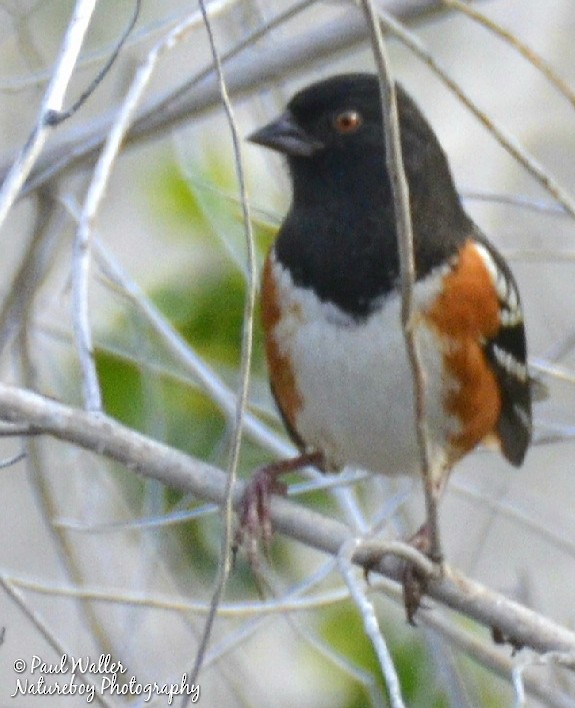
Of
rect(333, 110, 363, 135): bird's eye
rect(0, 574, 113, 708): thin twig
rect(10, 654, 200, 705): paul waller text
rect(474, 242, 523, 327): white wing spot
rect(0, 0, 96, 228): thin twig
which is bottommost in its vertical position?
rect(10, 654, 200, 705): paul waller text

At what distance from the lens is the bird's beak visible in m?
2.32

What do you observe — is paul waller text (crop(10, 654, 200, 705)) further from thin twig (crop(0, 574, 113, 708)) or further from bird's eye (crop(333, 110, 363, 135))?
bird's eye (crop(333, 110, 363, 135))

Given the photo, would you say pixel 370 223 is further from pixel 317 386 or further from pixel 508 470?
pixel 508 470

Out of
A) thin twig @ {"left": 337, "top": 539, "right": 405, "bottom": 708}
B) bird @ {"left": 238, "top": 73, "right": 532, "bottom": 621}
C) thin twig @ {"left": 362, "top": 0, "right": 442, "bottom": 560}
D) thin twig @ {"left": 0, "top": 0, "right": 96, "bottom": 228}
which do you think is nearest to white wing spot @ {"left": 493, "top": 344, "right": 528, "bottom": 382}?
bird @ {"left": 238, "top": 73, "right": 532, "bottom": 621}

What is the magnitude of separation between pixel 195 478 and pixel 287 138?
2.55 feet

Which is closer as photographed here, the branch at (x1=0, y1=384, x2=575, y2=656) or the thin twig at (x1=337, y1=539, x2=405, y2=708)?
the thin twig at (x1=337, y1=539, x2=405, y2=708)

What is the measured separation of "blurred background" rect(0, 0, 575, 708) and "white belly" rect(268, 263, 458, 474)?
4.3 inches

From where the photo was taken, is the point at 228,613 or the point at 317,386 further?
the point at 317,386

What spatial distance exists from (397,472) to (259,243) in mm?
626

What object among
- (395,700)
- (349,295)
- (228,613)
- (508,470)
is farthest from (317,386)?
(508,470)

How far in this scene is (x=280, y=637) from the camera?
3939mm

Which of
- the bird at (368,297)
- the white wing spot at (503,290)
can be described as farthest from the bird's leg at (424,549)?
the white wing spot at (503,290)

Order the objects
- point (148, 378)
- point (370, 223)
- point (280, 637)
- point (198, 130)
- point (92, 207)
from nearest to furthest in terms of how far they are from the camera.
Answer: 1. point (92, 207)
2. point (370, 223)
3. point (148, 378)
4. point (198, 130)
5. point (280, 637)

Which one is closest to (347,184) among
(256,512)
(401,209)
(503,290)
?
(503,290)
